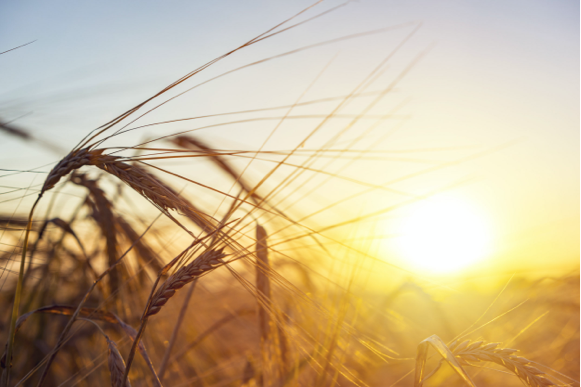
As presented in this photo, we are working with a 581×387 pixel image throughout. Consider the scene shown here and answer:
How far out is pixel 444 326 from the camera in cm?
143

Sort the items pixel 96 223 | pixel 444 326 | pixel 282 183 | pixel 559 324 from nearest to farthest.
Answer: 1. pixel 282 183
2. pixel 96 223
3. pixel 444 326
4. pixel 559 324

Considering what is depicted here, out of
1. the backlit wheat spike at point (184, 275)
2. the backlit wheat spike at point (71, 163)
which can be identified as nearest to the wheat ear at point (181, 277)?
the backlit wheat spike at point (184, 275)

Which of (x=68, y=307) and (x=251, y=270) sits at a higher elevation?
(x=251, y=270)

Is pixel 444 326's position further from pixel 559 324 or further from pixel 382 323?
pixel 559 324

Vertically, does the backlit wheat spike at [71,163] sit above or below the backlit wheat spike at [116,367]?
above

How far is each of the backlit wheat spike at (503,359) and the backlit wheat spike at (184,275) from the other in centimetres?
55

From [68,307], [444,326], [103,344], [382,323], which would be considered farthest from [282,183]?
[444,326]

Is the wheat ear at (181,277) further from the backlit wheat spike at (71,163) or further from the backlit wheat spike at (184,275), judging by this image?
the backlit wheat spike at (71,163)

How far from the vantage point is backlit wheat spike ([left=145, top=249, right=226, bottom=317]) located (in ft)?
1.79

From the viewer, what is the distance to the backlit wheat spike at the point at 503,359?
1.84 feet

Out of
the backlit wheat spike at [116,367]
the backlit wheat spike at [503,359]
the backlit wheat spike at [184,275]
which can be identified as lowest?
the backlit wheat spike at [116,367]

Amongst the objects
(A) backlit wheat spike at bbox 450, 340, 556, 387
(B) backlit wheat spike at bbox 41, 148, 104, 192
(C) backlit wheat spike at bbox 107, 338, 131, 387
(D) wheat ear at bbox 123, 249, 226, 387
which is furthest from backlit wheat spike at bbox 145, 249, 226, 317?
(A) backlit wheat spike at bbox 450, 340, 556, 387

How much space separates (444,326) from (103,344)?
62.9 inches

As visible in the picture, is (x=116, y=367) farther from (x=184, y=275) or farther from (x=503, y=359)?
(x=503, y=359)
